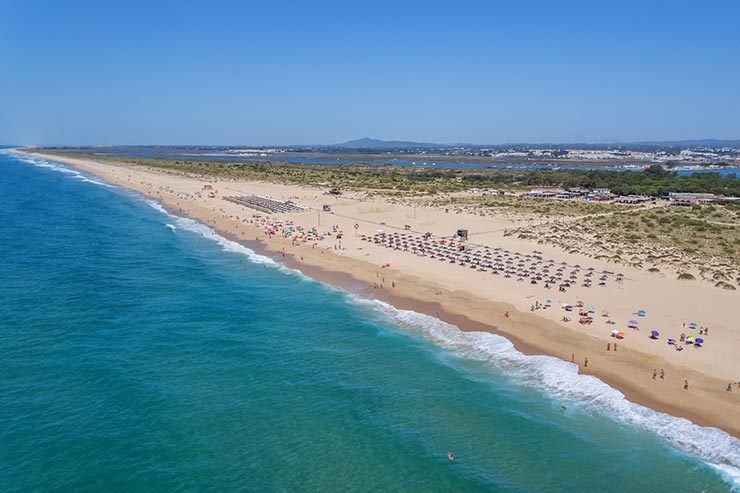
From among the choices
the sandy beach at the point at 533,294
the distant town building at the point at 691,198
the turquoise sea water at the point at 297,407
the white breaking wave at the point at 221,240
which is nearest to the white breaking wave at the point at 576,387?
the turquoise sea water at the point at 297,407

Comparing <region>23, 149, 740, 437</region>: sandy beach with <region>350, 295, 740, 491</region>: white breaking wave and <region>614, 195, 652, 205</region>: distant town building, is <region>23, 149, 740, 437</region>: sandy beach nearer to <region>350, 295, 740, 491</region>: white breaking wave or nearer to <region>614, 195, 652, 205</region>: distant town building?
<region>350, 295, 740, 491</region>: white breaking wave

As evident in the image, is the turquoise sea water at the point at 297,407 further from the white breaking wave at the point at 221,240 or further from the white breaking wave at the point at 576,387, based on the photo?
the white breaking wave at the point at 221,240

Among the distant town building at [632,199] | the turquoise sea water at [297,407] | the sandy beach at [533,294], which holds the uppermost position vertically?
the distant town building at [632,199]

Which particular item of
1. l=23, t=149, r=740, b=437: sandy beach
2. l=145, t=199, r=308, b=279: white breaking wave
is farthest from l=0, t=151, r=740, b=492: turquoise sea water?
l=145, t=199, r=308, b=279: white breaking wave

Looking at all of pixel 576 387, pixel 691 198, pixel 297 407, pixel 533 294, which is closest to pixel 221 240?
pixel 533 294

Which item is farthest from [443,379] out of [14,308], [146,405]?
[14,308]

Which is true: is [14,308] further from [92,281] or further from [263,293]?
[263,293]

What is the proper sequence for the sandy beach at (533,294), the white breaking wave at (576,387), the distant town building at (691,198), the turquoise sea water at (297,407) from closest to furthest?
1. the turquoise sea water at (297,407)
2. the white breaking wave at (576,387)
3. the sandy beach at (533,294)
4. the distant town building at (691,198)
